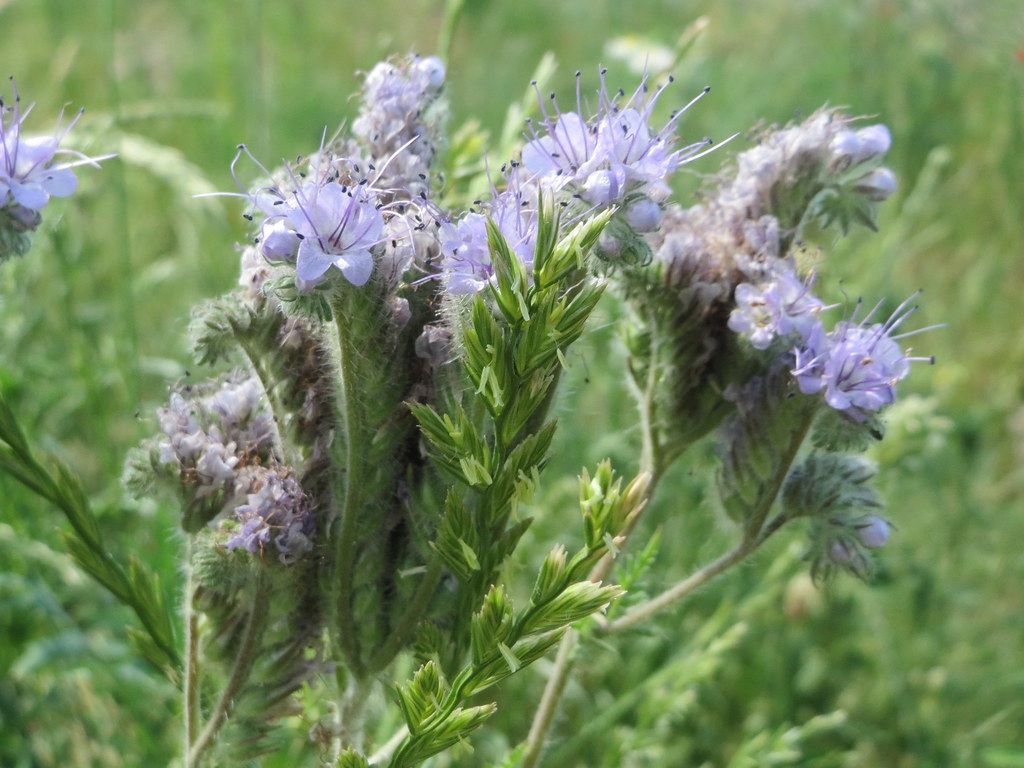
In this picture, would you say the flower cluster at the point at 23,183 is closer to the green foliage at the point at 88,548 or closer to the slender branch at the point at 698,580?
the green foliage at the point at 88,548

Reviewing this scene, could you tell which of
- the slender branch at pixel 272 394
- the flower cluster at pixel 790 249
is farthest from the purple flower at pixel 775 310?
the slender branch at pixel 272 394

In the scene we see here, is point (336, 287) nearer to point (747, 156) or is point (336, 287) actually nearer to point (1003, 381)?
point (747, 156)

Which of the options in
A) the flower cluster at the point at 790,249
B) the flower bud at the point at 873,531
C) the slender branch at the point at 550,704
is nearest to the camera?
the flower cluster at the point at 790,249

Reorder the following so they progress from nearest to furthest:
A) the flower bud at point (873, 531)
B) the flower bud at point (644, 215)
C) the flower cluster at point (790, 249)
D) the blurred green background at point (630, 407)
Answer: the flower bud at point (644, 215)
the flower cluster at point (790, 249)
the flower bud at point (873, 531)
the blurred green background at point (630, 407)

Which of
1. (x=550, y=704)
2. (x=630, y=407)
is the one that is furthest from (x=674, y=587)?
(x=630, y=407)

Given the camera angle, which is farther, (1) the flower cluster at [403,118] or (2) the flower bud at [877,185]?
(2) the flower bud at [877,185]

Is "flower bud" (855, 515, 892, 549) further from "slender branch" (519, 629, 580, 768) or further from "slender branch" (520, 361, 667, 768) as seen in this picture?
"slender branch" (519, 629, 580, 768)

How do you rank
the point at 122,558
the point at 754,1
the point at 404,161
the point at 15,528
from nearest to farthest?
the point at 404,161
the point at 15,528
the point at 122,558
the point at 754,1

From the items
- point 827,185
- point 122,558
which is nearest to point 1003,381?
point 827,185
